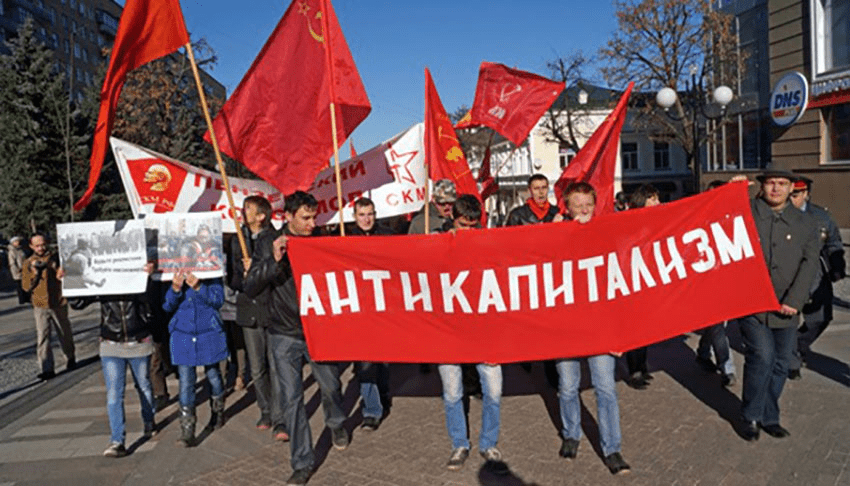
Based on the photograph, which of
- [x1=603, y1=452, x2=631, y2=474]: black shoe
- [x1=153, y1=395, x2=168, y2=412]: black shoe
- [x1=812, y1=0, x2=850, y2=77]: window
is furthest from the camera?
[x1=812, y1=0, x2=850, y2=77]: window

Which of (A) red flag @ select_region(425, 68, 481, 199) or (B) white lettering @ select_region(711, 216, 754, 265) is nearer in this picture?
(B) white lettering @ select_region(711, 216, 754, 265)

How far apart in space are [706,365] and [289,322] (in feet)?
15.4

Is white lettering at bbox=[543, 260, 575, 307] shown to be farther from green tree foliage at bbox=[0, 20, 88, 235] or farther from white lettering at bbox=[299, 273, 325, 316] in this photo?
green tree foliage at bbox=[0, 20, 88, 235]

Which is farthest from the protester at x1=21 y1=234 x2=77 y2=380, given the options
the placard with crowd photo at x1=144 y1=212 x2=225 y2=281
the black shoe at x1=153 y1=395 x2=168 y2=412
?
the placard with crowd photo at x1=144 y1=212 x2=225 y2=281

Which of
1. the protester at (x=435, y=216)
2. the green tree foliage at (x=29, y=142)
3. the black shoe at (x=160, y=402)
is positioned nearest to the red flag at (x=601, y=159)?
the protester at (x=435, y=216)

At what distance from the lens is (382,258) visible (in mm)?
Answer: 5324

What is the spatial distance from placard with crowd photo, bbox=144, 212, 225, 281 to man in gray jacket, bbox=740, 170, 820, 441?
4.32 metres

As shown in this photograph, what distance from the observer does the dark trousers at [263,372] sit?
6.36 metres

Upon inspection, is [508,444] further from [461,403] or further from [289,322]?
[289,322]

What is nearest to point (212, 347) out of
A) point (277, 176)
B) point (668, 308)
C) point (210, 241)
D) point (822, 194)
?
point (210, 241)

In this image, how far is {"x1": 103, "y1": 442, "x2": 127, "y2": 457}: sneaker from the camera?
19.6 feet

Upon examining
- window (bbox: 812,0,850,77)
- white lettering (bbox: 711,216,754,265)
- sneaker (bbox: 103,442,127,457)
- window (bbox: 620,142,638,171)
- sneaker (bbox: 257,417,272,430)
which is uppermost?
window (bbox: 812,0,850,77)

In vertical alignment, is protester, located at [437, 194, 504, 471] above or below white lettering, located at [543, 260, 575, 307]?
below

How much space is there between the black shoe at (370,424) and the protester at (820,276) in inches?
155
